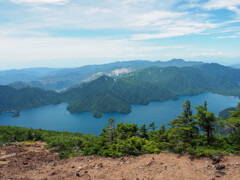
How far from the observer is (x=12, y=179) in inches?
677

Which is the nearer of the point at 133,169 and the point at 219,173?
the point at 219,173

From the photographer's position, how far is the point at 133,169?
683 inches

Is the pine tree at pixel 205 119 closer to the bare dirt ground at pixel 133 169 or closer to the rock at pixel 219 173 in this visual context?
the bare dirt ground at pixel 133 169

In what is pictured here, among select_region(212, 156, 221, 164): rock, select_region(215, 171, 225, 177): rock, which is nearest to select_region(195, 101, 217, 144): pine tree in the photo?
select_region(212, 156, 221, 164): rock

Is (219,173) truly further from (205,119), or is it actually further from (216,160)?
(205,119)

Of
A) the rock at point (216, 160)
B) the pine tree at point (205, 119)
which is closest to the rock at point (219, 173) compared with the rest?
the rock at point (216, 160)

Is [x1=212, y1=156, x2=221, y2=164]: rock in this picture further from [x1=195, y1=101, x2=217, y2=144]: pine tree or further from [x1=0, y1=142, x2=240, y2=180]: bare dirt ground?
[x1=195, y1=101, x2=217, y2=144]: pine tree

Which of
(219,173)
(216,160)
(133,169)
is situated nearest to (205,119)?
(216,160)

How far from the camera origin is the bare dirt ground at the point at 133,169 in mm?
15484

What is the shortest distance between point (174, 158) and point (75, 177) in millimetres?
11003

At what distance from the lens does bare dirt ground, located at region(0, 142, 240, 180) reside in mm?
15484

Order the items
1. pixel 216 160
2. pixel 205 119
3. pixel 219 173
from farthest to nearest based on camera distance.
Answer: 1. pixel 205 119
2. pixel 216 160
3. pixel 219 173

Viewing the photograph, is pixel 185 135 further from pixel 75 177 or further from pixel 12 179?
pixel 12 179

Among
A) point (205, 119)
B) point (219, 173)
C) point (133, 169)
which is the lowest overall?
point (133, 169)
